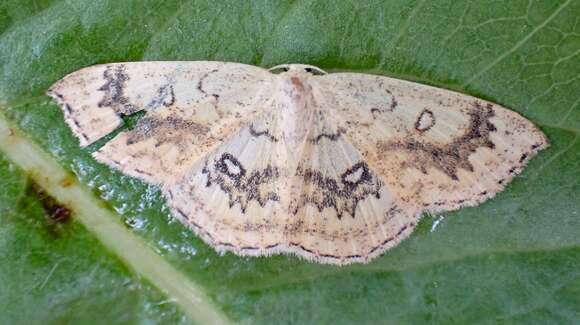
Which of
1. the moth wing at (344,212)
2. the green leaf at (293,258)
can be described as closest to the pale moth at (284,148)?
the moth wing at (344,212)

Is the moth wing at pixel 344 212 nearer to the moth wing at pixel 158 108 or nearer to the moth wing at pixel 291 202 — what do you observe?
the moth wing at pixel 291 202

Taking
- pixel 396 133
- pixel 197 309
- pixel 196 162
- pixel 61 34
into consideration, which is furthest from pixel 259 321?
pixel 61 34

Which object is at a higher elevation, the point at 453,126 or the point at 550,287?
the point at 453,126

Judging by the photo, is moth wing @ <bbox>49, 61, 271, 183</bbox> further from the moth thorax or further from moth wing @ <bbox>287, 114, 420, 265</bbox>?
moth wing @ <bbox>287, 114, 420, 265</bbox>

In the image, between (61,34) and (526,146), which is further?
(61,34)

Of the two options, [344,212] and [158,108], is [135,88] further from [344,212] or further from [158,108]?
[344,212]

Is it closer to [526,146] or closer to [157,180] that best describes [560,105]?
[526,146]
